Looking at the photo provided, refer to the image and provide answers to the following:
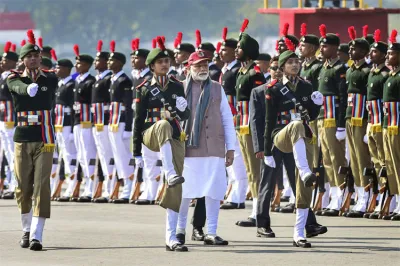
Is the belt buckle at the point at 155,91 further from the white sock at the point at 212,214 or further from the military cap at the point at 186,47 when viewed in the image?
the military cap at the point at 186,47

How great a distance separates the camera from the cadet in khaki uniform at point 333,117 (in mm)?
19594

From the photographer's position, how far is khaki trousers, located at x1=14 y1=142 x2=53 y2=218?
1578 cm

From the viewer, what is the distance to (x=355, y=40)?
19422 mm

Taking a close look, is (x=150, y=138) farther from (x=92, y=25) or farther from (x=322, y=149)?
(x=92, y=25)

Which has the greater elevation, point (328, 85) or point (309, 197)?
point (328, 85)

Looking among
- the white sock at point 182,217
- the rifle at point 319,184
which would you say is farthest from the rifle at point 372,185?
the white sock at point 182,217

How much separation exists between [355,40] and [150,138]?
15.2ft

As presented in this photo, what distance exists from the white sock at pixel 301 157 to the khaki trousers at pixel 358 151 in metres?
3.70

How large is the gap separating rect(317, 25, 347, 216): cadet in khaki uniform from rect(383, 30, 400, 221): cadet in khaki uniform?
100cm

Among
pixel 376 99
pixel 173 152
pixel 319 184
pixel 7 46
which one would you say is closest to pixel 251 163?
pixel 319 184

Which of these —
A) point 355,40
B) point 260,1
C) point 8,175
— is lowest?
point 8,175

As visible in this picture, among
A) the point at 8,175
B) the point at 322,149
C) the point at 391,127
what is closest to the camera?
the point at 391,127

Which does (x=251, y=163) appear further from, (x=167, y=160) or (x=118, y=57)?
(x=118, y=57)

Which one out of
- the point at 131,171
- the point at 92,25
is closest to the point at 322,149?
the point at 131,171
